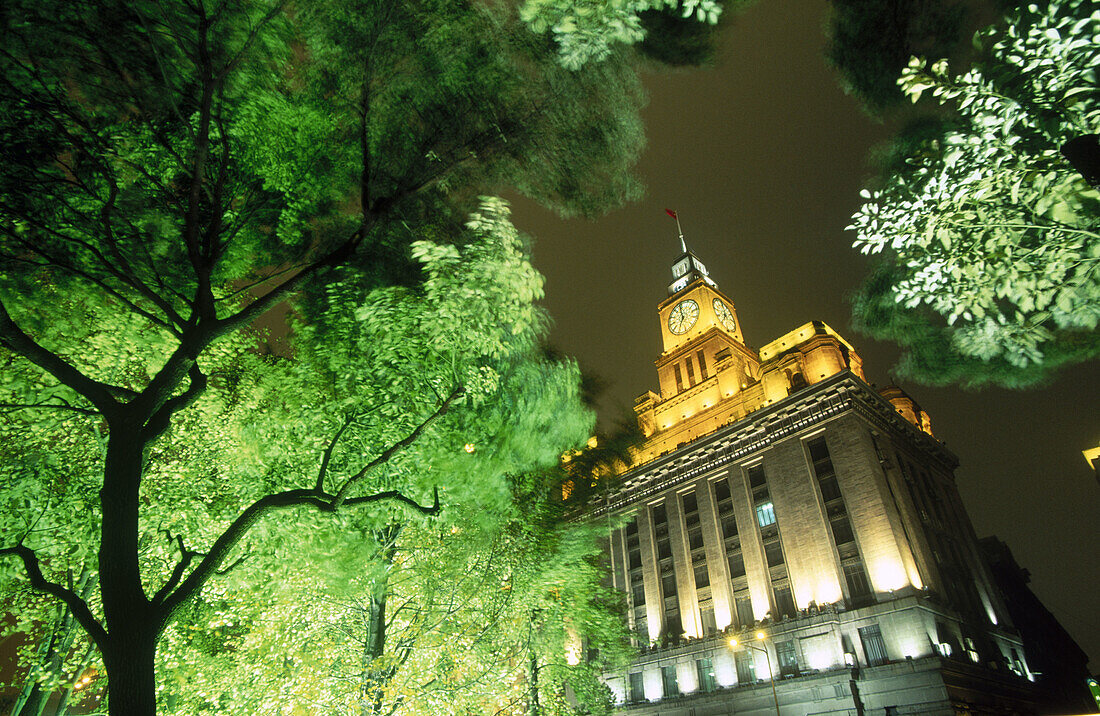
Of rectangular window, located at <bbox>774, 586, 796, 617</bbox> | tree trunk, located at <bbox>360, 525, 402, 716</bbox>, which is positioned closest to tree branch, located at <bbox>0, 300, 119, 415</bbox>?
tree trunk, located at <bbox>360, 525, 402, 716</bbox>

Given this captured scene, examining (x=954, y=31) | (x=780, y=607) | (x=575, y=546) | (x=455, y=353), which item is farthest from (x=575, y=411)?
(x=780, y=607)

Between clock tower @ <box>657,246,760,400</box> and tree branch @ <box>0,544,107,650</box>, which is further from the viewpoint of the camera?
clock tower @ <box>657,246,760,400</box>

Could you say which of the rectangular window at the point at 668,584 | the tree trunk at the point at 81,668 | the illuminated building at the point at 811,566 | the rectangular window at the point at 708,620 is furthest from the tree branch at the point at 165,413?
the rectangular window at the point at 668,584

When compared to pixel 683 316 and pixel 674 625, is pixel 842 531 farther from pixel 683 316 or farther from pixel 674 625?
pixel 683 316

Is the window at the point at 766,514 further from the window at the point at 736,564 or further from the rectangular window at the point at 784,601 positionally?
the rectangular window at the point at 784,601

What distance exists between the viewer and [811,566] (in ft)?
139

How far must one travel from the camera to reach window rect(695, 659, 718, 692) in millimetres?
42969

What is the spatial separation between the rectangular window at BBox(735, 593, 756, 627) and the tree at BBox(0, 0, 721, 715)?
41.3 m

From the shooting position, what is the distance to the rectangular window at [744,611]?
44.4 metres

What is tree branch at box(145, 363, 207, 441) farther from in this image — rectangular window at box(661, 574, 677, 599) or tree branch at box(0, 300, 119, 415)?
rectangular window at box(661, 574, 677, 599)

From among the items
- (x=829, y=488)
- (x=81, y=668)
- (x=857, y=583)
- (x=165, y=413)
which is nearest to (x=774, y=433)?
(x=829, y=488)

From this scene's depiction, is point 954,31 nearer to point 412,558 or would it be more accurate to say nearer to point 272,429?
point 272,429

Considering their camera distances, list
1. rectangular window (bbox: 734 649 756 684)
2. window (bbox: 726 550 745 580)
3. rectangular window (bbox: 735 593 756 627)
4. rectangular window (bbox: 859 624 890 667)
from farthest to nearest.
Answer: window (bbox: 726 550 745 580), rectangular window (bbox: 735 593 756 627), rectangular window (bbox: 734 649 756 684), rectangular window (bbox: 859 624 890 667)

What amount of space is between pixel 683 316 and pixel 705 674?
153 feet
